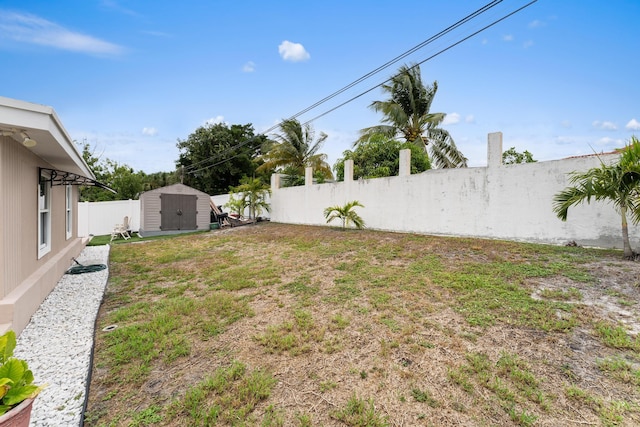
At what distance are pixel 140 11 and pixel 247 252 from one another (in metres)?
8.08

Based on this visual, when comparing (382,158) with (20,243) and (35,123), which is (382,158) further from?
(20,243)

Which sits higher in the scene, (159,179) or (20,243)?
(159,179)

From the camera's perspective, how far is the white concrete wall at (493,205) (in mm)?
5984

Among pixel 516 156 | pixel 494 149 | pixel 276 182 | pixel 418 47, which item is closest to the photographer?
pixel 494 149

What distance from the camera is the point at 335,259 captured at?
662 centimetres

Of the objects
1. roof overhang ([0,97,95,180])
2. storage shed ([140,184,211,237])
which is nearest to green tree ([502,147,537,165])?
storage shed ([140,184,211,237])

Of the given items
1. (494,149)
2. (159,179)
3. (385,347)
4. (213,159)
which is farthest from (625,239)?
(159,179)

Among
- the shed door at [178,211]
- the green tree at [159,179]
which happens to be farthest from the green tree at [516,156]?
the green tree at [159,179]

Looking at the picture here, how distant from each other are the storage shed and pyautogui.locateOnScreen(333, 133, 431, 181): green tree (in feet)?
28.2

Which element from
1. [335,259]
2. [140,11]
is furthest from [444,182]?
[140,11]

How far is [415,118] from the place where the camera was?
1471 cm

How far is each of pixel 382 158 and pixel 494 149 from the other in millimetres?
6496

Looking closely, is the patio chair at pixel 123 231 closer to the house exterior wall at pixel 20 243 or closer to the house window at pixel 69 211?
the house window at pixel 69 211

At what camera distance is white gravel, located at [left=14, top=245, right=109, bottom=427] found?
2271 mm
